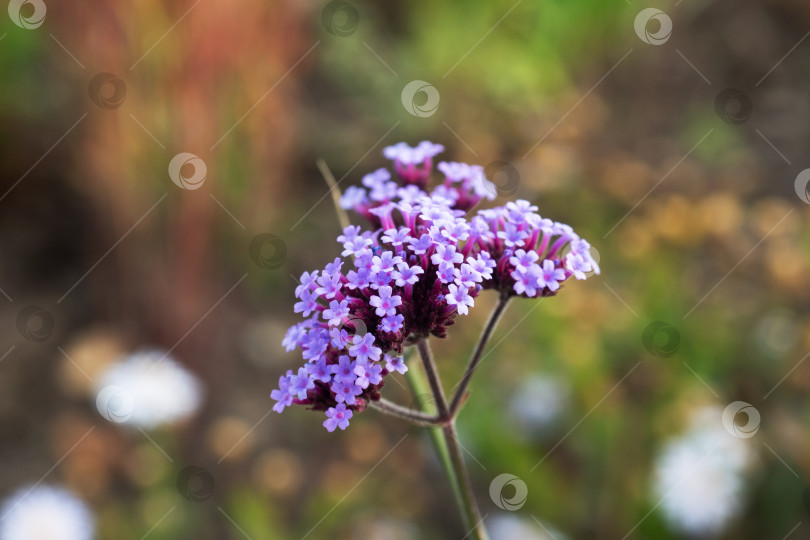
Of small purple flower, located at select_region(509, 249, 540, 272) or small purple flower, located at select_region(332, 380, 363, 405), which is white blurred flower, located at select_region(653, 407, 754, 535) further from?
small purple flower, located at select_region(332, 380, 363, 405)

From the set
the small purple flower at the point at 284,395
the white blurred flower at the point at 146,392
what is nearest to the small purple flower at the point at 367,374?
the small purple flower at the point at 284,395

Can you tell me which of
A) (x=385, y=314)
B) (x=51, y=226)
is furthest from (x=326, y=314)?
(x=51, y=226)

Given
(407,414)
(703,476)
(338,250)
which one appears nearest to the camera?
(407,414)

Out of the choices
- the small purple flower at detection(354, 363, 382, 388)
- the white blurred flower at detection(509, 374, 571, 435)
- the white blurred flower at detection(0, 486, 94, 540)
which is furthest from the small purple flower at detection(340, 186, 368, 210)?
the white blurred flower at detection(0, 486, 94, 540)

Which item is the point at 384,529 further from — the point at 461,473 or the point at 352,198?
the point at 352,198

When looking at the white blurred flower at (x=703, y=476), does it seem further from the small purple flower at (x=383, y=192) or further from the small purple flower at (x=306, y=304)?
the small purple flower at (x=306, y=304)

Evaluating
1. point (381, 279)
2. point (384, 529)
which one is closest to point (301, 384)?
point (381, 279)
